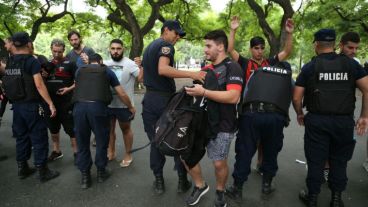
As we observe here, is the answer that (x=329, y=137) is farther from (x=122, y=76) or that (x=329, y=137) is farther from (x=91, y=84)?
(x=122, y=76)

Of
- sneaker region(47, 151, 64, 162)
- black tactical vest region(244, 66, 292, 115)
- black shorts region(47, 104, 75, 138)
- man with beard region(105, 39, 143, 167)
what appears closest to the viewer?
black tactical vest region(244, 66, 292, 115)

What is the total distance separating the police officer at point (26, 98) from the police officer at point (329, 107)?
338 cm

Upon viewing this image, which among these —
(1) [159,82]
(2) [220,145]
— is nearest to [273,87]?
(2) [220,145]

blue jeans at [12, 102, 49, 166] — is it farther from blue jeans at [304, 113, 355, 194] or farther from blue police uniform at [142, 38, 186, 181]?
blue jeans at [304, 113, 355, 194]

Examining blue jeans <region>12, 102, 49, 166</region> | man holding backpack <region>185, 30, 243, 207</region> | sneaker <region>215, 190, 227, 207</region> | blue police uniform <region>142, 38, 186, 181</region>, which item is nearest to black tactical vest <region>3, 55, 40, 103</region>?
blue jeans <region>12, 102, 49, 166</region>

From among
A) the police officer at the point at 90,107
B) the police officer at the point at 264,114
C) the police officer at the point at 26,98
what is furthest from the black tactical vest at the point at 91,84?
the police officer at the point at 264,114

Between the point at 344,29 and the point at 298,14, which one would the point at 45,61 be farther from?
the point at 298,14

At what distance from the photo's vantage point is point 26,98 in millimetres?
4160

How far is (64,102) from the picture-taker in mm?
5074

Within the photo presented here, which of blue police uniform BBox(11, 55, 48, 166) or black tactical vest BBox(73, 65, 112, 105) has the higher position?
black tactical vest BBox(73, 65, 112, 105)

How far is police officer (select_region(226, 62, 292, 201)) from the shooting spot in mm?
3508

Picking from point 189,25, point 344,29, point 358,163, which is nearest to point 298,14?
point 344,29

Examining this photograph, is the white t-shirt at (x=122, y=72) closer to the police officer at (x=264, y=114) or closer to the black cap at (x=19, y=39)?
the black cap at (x=19, y=39)

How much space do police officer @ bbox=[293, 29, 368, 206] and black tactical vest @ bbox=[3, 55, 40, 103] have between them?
11.3 ft
